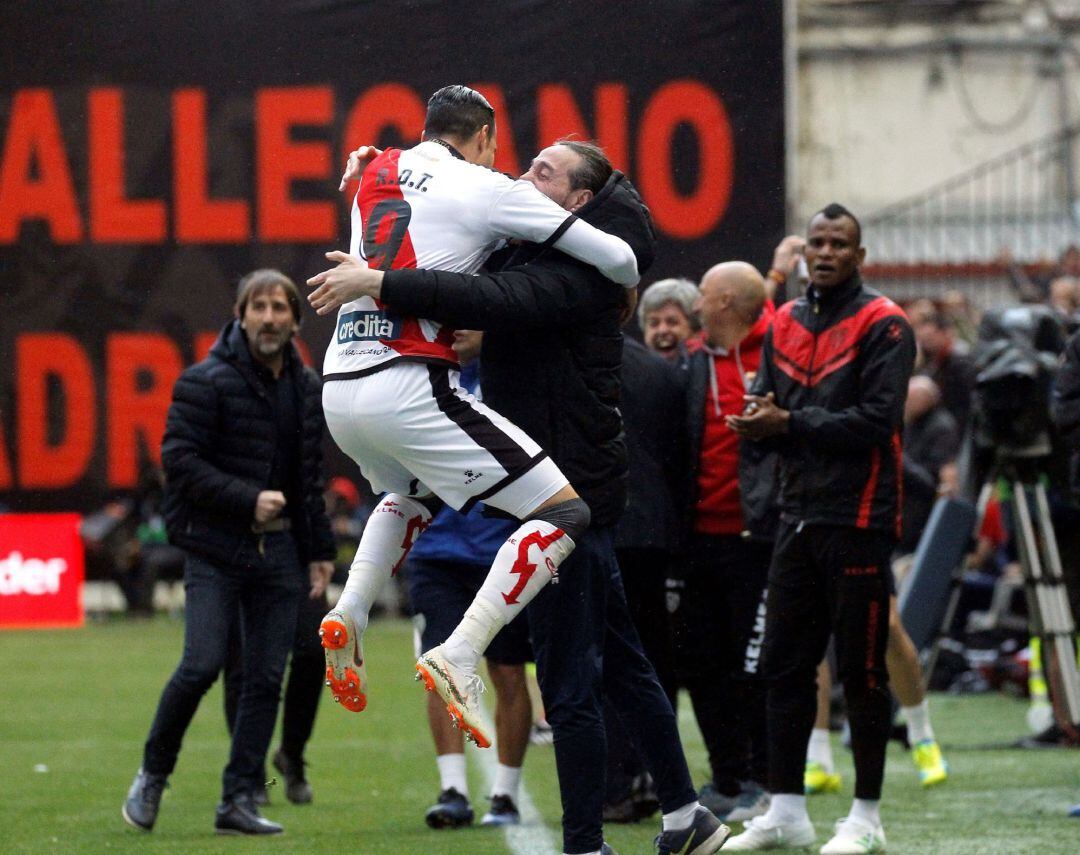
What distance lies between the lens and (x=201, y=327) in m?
12.3

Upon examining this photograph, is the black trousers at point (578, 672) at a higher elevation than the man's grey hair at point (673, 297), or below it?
below

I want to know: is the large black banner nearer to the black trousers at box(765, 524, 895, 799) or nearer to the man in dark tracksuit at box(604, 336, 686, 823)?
the man in dark tracksuit at box(604, 336, 686, 823)

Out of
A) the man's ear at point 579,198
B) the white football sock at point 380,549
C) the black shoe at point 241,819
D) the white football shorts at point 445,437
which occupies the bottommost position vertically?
the black shoe at point 241,819

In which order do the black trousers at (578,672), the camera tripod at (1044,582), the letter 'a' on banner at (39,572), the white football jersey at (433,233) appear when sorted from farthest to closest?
the letter 'a' on banner at (39,572)
the camera tripod at (1044,582)
the black trousers at (578,672)
the white football jersey at (433,233)

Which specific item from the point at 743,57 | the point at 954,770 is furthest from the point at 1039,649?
the point at 743,57

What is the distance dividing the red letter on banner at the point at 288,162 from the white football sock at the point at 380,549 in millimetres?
6428

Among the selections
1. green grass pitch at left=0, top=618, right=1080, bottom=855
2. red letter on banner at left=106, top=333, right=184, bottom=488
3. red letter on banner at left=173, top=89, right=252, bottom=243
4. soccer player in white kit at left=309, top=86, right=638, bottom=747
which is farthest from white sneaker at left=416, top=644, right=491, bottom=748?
red letter on banner at left=173, top=89, right=252, bottom=243

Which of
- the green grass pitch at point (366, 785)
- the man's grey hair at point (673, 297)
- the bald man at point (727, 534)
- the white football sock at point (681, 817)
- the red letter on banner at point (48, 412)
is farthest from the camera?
the red letter on banner at point (48, 412)

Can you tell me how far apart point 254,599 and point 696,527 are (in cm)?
177

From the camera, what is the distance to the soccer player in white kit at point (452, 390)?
518cm

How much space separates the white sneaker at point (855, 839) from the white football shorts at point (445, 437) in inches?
70.5

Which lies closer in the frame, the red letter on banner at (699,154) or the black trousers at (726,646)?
the black trousers at (726,646)

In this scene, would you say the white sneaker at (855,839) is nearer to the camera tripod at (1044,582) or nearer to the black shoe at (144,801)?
the black shoe at (144,801)

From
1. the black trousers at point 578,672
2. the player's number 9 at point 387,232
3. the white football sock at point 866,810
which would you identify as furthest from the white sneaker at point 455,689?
the white football sock at point 866,810
